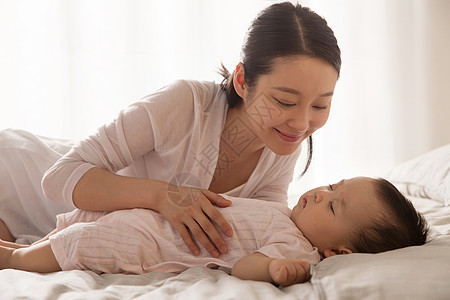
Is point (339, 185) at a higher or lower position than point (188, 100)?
lower

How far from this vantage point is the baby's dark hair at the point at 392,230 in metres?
1.13

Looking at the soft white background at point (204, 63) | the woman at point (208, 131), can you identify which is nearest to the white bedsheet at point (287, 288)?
the woman at point (208, 131)

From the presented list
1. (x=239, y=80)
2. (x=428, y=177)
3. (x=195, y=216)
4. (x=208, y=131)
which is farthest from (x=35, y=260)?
(x=428, y=177)

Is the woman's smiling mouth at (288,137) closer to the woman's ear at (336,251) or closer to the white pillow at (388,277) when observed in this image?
the woman's ear at (336,251)

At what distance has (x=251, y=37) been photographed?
4.61 ft

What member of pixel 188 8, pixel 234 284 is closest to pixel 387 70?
pixel 188 8

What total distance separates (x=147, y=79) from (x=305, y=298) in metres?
2.38

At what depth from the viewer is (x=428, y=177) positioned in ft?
6.28

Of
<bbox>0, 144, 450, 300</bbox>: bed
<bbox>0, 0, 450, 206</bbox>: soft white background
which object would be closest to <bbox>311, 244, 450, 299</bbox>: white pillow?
<bbox>0, 144, 450, 300</bbox>: bed

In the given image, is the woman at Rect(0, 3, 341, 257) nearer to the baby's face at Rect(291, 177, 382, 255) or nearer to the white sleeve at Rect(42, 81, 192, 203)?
the white sleeve at Rect(42, 81, 192, 203)

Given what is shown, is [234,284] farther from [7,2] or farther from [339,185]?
[7,2]

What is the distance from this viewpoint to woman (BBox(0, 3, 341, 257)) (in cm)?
127

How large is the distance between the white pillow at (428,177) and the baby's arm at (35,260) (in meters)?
1.29

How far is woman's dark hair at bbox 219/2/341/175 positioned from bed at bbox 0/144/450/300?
1.81ft
